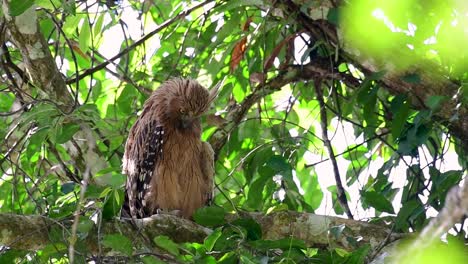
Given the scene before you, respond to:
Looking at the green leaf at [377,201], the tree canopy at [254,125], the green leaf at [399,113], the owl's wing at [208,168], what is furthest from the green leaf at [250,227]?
the owl's wing at [208,168]

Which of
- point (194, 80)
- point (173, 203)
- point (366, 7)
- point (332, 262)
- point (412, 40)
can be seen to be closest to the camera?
point (366, 7)

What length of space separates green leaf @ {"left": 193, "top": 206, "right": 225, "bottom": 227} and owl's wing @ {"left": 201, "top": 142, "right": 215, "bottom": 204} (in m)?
1.70

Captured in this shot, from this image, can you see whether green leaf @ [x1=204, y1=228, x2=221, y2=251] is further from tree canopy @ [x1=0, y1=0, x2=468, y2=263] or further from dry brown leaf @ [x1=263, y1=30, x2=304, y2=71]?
dry brown leaf @ [x1=263, y1=30, x2=304, y2=71]

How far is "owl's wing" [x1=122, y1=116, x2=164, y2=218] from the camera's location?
5.51 metres

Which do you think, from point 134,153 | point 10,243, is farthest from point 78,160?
point 10,243

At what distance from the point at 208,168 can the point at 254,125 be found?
0.46 metres

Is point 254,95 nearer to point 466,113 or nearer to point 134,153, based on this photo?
point 134,153

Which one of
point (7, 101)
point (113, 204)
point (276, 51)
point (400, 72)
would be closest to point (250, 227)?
point (113, 204)

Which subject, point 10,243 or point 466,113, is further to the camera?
point 466,113

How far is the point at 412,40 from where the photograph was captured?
14.0 feet

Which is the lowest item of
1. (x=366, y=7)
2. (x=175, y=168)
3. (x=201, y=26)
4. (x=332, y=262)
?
(x=332, y=262)

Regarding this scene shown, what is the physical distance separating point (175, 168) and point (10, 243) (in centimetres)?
212

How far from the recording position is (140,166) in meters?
5.55

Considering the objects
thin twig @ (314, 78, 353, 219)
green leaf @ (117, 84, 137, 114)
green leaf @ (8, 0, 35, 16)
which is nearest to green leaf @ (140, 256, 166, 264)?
green leaf @ (8, 0, 35, 16)
